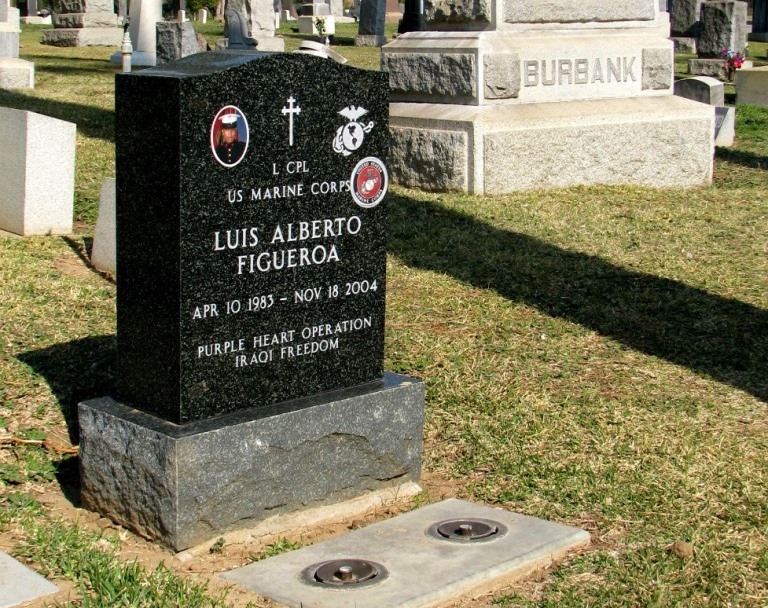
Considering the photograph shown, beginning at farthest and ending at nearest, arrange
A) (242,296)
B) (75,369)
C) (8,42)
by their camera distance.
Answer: (8,42) → (75,369) → (242,296)

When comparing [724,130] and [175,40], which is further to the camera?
[175,40]

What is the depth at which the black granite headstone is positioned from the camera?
11.7 ft

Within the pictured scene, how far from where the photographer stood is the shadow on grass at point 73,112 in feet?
36.7

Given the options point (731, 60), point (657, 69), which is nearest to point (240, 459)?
point (657, 69)

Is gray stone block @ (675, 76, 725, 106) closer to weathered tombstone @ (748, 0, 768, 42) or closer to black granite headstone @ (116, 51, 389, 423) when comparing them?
black granite headstone @ (116, 51, 389, 423)

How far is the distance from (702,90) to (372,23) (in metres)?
13.7

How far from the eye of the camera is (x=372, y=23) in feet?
88.5

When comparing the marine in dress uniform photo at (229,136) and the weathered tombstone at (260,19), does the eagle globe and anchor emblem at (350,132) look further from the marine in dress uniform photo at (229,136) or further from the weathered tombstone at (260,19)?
the weathered tombstone at (260,19)

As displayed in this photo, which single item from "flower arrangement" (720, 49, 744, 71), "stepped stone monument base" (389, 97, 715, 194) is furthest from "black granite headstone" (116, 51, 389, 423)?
"flower arrangement" (720, 49, 744, 71)

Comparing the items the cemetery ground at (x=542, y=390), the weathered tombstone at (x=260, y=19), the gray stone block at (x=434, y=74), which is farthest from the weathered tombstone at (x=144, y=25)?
the cemetery ground at (x=542, y=390)

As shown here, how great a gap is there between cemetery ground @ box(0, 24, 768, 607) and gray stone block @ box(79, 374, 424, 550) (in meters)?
0.10

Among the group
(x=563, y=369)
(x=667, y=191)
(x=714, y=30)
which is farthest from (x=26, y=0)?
(x=563, y=369)

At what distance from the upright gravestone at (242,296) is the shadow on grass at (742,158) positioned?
793 centimetres

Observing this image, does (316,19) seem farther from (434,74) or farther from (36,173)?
(36,173)
